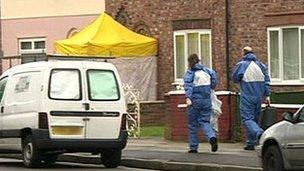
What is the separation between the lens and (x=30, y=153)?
1723cm

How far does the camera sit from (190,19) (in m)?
28.4

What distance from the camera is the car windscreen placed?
57.0ft

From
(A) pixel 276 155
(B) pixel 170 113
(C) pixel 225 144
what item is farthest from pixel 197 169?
(B) pixel 170 113

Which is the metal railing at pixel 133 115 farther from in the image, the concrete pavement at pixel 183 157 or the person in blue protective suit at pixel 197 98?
the person in blue protective suit at pixel 197 98

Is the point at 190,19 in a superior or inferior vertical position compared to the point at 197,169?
superior

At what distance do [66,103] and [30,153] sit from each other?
1.16m

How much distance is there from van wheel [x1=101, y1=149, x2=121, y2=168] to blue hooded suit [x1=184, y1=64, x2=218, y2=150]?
1.60 meters

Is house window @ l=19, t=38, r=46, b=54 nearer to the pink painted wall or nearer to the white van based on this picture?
the pink painted wall

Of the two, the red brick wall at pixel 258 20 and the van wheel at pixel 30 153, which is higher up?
the red brick wall at pixel 258 20

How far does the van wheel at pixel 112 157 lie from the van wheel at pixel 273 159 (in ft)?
13.4

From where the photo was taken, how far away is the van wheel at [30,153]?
17062mm

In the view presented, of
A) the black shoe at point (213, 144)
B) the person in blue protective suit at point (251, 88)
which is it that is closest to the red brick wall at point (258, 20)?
the person in blue protective suit at point (251, 88)

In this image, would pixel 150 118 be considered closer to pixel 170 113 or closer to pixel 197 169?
pixel 170 113

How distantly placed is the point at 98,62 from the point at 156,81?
475 inches
